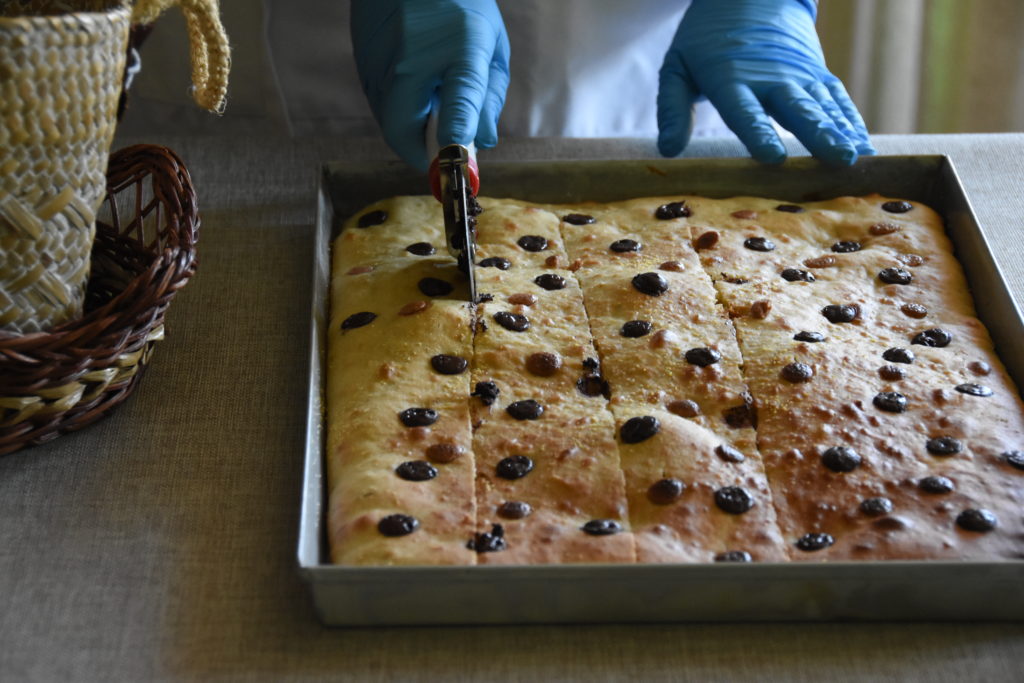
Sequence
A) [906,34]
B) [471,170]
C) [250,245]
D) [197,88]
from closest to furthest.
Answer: [197,88] → [471,170] → [250,245] → [906,34]

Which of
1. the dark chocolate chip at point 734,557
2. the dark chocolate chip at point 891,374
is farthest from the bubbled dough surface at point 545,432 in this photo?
the dark chocolate chip at point 891,374

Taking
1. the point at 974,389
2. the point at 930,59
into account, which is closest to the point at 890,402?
A: the point at 974,389

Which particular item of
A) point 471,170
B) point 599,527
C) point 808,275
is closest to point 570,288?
point 471,170

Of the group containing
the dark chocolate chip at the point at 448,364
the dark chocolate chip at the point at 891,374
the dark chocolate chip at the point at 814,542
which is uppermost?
the dark chocolate chip at the point at 448,364

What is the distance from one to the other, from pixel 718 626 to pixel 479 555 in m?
0.31

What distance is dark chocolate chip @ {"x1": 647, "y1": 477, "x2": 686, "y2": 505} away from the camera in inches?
52.6

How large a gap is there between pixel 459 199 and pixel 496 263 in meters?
0.19

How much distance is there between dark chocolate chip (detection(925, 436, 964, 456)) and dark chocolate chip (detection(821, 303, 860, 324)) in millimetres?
291

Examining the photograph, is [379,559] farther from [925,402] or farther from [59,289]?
[925,402]

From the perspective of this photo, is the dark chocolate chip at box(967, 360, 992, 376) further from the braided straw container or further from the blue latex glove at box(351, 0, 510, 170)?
the braided straw container

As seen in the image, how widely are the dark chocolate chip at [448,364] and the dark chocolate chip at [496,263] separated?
0.26 metres

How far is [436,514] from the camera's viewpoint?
4.30 feet

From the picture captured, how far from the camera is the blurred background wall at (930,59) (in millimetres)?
3385

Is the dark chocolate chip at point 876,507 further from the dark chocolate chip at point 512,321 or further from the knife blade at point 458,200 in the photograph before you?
the knife blade at point 458,200
